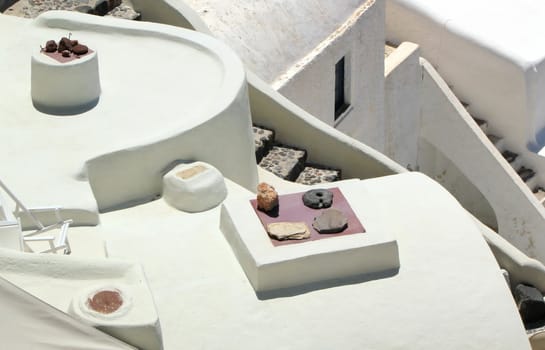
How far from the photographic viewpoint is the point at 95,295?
11133 mm

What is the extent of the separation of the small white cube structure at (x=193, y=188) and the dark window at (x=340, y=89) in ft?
24.1

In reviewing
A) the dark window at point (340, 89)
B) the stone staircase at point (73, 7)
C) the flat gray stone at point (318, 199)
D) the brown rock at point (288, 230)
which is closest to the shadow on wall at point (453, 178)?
the dark window at point (340, 89)

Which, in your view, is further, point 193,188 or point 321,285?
point 193,188

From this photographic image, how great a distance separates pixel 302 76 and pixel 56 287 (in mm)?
9407

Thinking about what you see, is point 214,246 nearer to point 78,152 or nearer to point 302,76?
point 78,152

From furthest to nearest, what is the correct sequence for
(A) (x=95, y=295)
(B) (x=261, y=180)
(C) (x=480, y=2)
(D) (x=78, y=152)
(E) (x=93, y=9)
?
1. (C) (x=480, y=2)
2. (E) (x=93, y=9)
3. (B) (x=261, y=180)
4. (D) (x=78, y=152)
5. (A) (x=95, y=295)

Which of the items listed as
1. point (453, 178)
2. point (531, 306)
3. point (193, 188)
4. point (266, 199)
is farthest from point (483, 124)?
point (266, 199)

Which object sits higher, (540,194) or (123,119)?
(123,119)

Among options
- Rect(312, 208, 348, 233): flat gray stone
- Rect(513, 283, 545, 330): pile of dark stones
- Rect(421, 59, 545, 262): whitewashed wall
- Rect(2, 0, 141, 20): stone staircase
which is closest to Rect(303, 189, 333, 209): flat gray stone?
Rect(312, 208, 348, 233): flat gray stone

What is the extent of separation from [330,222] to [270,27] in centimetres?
763

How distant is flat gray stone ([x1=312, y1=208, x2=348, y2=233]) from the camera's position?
41.5 ft

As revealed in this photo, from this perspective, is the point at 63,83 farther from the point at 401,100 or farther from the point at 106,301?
the point at 401,100

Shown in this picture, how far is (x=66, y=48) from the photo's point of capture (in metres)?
14.9

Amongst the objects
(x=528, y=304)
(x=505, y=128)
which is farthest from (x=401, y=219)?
(x=505, y=128)
